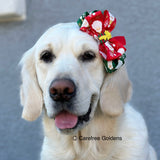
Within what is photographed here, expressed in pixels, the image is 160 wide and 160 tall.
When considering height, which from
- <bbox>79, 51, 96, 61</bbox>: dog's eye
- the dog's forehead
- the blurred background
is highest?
the dog's forehead

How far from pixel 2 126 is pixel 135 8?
7.55ft

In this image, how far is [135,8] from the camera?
4.04 m

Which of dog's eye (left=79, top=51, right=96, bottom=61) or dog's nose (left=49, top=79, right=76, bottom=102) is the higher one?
dog's eye (left=79, top=51, right=96, bottom=61)

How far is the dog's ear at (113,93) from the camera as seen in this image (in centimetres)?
244

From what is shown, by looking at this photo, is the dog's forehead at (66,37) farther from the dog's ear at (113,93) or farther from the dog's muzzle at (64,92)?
the dog's muzzle at (64,92)

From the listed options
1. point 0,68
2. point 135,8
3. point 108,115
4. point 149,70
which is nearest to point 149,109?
point 149,70

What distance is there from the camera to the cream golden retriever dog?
85.9 inches

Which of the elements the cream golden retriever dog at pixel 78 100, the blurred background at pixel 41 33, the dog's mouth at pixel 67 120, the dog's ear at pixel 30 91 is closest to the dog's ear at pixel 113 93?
the cream golden retriever dog at pixel 78 100

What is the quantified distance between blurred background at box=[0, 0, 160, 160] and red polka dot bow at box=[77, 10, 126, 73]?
1.63 metres

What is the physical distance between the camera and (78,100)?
2.15 metres

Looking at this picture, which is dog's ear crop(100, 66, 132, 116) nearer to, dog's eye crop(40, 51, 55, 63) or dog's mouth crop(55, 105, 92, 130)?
dog's mouth crop(55, 105, 92, 130)

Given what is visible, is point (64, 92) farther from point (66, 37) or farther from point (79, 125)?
point (66, 37)

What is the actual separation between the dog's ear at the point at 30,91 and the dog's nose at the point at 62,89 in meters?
0.47

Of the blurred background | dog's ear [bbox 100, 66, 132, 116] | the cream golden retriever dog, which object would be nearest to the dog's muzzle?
the cream golden retriever dog
